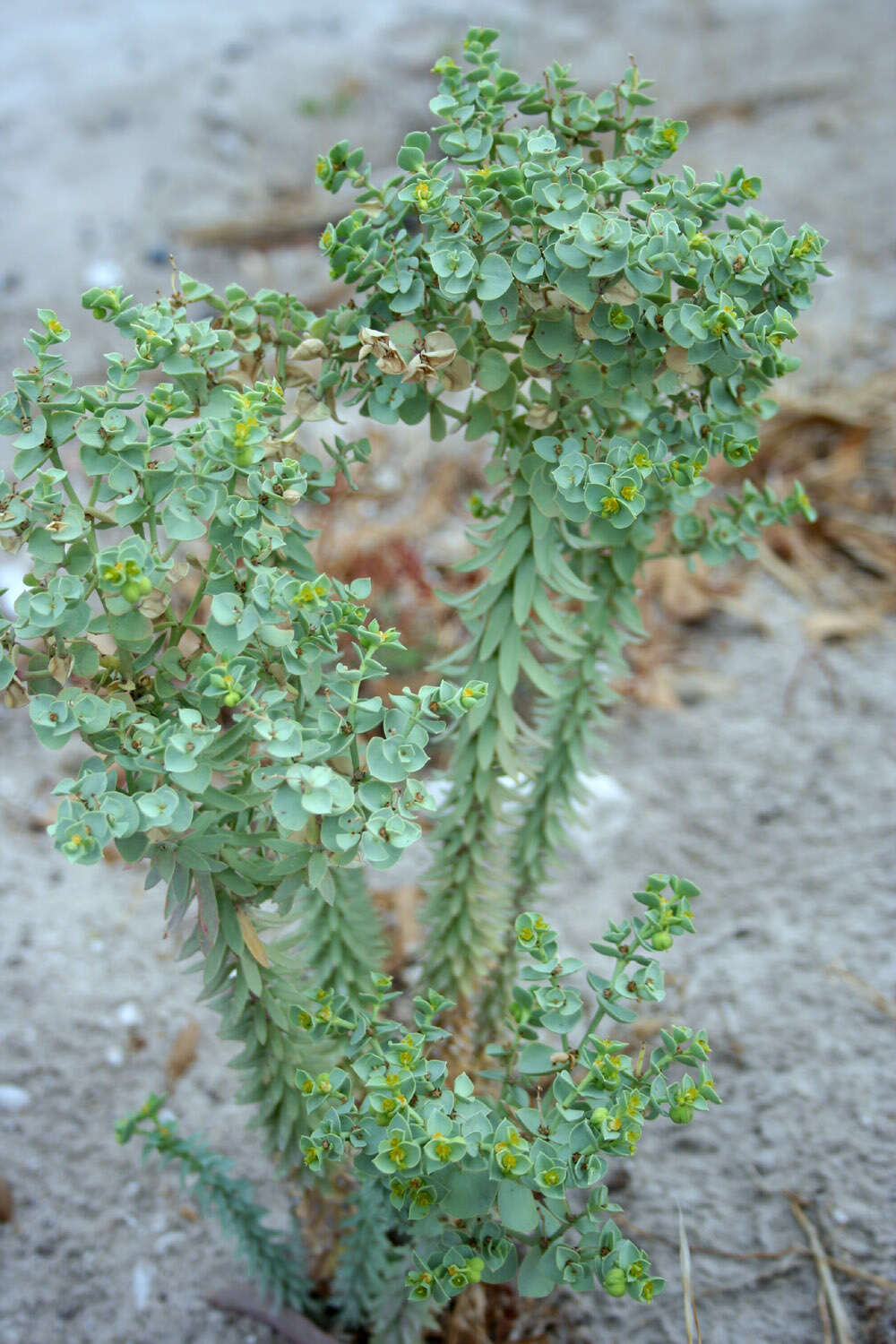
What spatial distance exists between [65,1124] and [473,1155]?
1178 millimetres

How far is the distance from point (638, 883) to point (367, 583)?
4.84 feet

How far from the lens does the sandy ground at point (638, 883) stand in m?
1.57

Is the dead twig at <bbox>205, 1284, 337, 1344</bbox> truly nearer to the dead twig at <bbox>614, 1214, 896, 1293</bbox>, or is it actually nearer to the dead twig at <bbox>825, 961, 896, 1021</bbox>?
the dead twig at <bbox>614, 1214, 896, 1293</bbox>

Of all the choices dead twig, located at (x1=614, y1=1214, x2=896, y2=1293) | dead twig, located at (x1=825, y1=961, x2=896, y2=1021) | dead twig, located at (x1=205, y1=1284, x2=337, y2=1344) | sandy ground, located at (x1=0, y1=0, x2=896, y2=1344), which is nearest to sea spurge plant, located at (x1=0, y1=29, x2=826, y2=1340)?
dead twig, located at (x1=205, y1=1284, x2=337, y2=1344)

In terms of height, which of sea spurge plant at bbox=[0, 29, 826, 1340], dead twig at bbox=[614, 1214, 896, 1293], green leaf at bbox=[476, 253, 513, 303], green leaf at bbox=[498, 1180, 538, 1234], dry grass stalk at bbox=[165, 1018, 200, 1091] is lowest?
dry grass stalk at bbox=[165, 1018, 200, 1091]

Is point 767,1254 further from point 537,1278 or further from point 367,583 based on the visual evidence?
point 367,583

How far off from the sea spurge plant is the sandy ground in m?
0.58

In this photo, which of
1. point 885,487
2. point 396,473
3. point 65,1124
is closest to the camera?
point 65,1124

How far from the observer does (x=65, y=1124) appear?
1.81 metres

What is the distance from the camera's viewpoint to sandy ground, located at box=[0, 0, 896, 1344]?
157cm

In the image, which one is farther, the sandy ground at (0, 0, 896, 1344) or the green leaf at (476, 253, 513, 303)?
the sandy ground at (0, 0, 896, 1344)

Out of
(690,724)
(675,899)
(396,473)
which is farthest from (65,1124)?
(396,473)

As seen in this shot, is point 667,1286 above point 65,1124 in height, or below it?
above

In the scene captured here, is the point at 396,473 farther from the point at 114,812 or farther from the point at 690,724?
the point at 114,812
